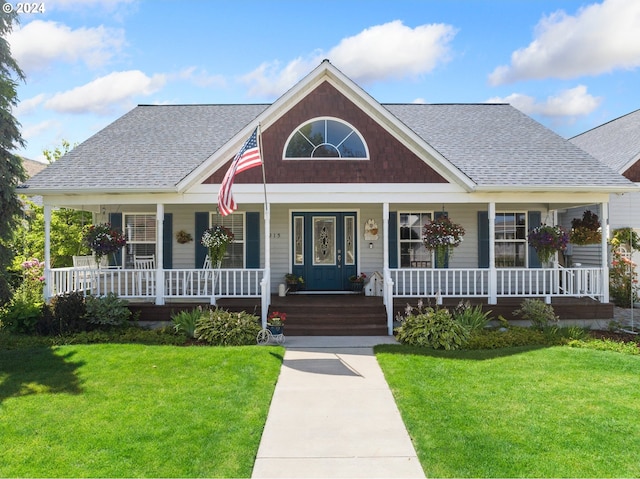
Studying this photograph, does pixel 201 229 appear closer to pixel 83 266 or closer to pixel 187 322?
pixel 83 266

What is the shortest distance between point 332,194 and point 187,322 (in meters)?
4.54

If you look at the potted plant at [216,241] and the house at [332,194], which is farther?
the potted plant at [216,241]

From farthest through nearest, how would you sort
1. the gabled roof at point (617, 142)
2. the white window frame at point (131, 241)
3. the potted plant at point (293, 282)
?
1. the gabled roof at point (617, 142)
2. the white window frame at point (131, 241)
3. the potted plant at point (293, 282)

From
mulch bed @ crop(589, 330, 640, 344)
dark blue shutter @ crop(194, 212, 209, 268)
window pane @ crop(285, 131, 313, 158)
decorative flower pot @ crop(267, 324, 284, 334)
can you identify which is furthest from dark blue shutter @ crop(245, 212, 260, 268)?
mulch bed @ crop(589, 330, 640, 344)

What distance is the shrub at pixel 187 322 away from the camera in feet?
31.8

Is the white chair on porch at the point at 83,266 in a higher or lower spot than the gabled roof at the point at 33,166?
lower

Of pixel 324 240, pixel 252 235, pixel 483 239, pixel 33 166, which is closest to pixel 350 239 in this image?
pixel 324 240

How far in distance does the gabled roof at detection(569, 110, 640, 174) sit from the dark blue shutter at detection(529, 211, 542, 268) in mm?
4276

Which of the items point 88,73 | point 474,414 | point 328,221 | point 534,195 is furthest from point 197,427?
point 88,73

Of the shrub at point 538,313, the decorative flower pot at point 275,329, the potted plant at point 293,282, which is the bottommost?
the decorative flower pot at point 275,329

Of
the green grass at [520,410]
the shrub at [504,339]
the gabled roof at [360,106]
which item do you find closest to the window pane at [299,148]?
the gabled roof at [360,106]

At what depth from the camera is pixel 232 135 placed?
45.9 feet

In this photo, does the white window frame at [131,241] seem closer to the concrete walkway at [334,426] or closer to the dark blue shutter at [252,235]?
the dark blue shutter at [252,235]

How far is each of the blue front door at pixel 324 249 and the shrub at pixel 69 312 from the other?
5.61 m
